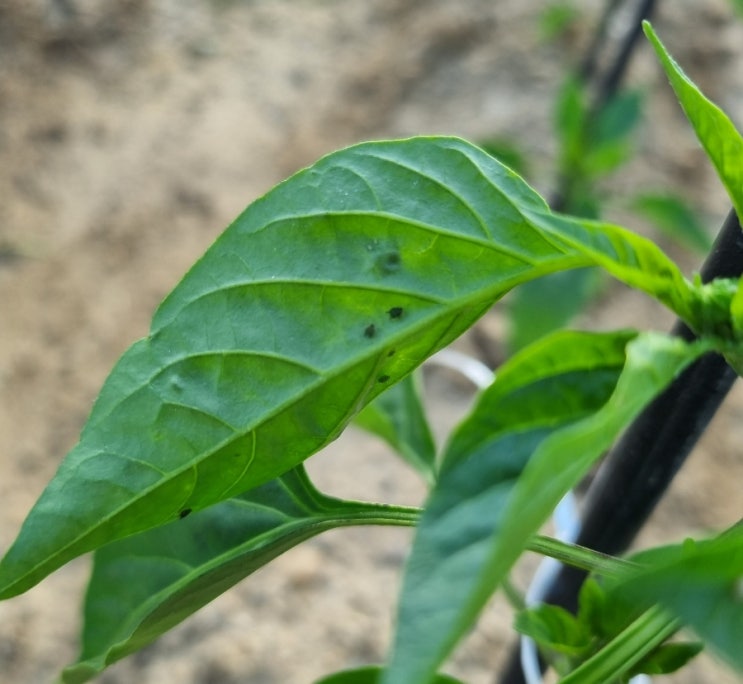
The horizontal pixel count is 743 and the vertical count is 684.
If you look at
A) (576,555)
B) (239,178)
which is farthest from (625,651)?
(239,178)

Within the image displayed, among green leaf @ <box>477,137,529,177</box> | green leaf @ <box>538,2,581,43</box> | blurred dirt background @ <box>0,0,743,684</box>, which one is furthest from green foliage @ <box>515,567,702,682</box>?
green leaf @ <box>538,2,581,43</box>

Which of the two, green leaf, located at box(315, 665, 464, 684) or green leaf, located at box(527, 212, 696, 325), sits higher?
green leaf, located at box(527, 212, 696, 325)

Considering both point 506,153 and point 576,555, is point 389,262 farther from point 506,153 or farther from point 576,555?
point 506,153

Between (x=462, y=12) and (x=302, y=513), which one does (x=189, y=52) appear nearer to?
(x=462, y=12)

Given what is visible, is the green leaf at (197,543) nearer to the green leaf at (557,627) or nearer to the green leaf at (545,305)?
the green leaf at (557,627)

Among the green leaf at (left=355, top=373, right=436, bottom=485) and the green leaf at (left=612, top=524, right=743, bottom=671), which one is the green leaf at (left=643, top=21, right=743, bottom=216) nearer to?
the green leaf at (left=612, top=524, right=743, bottom=671)

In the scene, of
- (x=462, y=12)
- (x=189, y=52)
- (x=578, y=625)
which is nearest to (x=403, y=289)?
(x=578, y=625)
